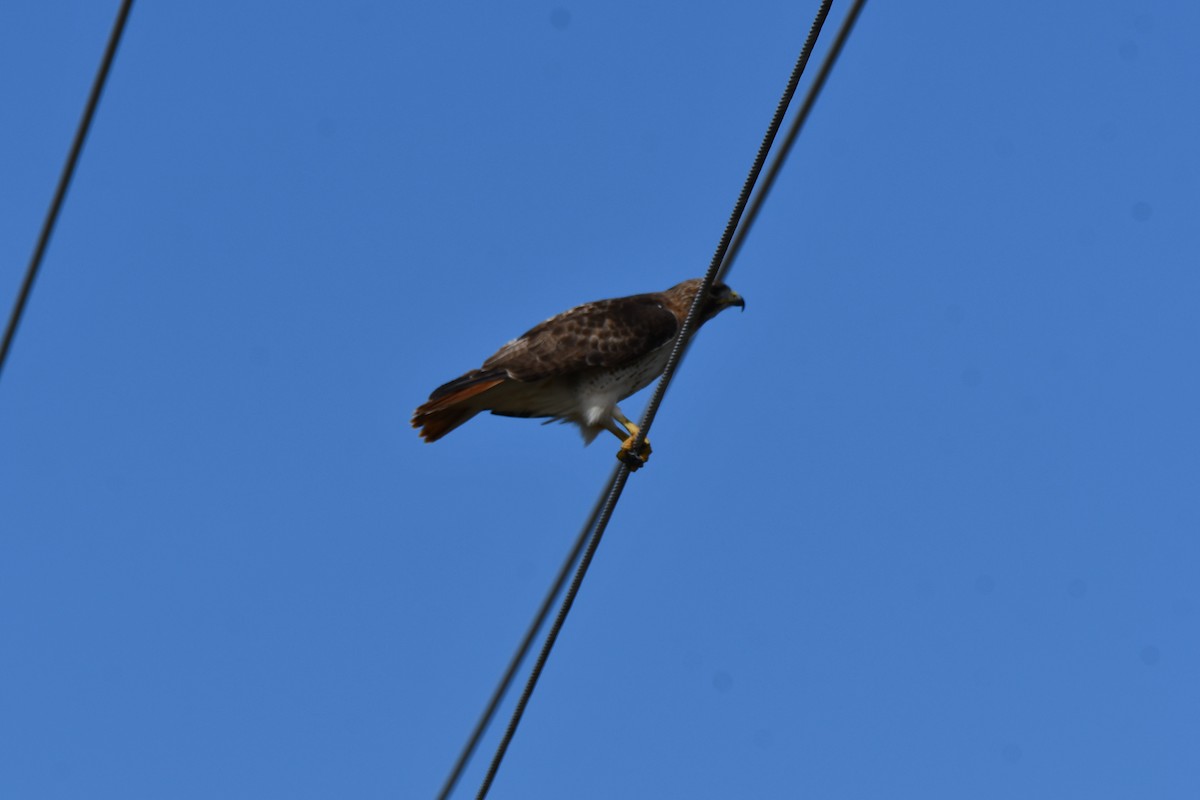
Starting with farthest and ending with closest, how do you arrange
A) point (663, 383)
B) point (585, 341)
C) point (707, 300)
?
point (707, 300)
point (585, 341)
point (663, 383)

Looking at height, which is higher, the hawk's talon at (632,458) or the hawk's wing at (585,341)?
the hawk's wing at (585,341)

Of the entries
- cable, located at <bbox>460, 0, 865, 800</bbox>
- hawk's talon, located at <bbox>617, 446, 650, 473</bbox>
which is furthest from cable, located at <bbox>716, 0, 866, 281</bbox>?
hawk's talon, located at <bbox>617, 446, 650, 473</bbox>

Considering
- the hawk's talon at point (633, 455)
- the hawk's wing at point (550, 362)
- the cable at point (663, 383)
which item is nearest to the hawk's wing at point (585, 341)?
the hawk's wing at point (550, 362)

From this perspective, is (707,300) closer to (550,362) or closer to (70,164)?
(550,362)

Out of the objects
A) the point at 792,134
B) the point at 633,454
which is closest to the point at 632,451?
the point at 633,454

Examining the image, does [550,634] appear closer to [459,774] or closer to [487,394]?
[459,774]

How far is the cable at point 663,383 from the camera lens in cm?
549

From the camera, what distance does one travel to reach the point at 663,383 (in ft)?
21.7

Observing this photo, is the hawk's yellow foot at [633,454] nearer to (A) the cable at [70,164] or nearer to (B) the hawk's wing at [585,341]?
(B) the hawk's wing at [585,341]

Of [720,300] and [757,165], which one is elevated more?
[720,300]

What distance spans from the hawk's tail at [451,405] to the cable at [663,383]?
5.57ft

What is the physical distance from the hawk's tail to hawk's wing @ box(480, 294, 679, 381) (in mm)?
105

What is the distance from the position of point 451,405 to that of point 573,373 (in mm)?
765

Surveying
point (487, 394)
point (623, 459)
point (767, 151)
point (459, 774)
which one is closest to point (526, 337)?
point (487, 394)
